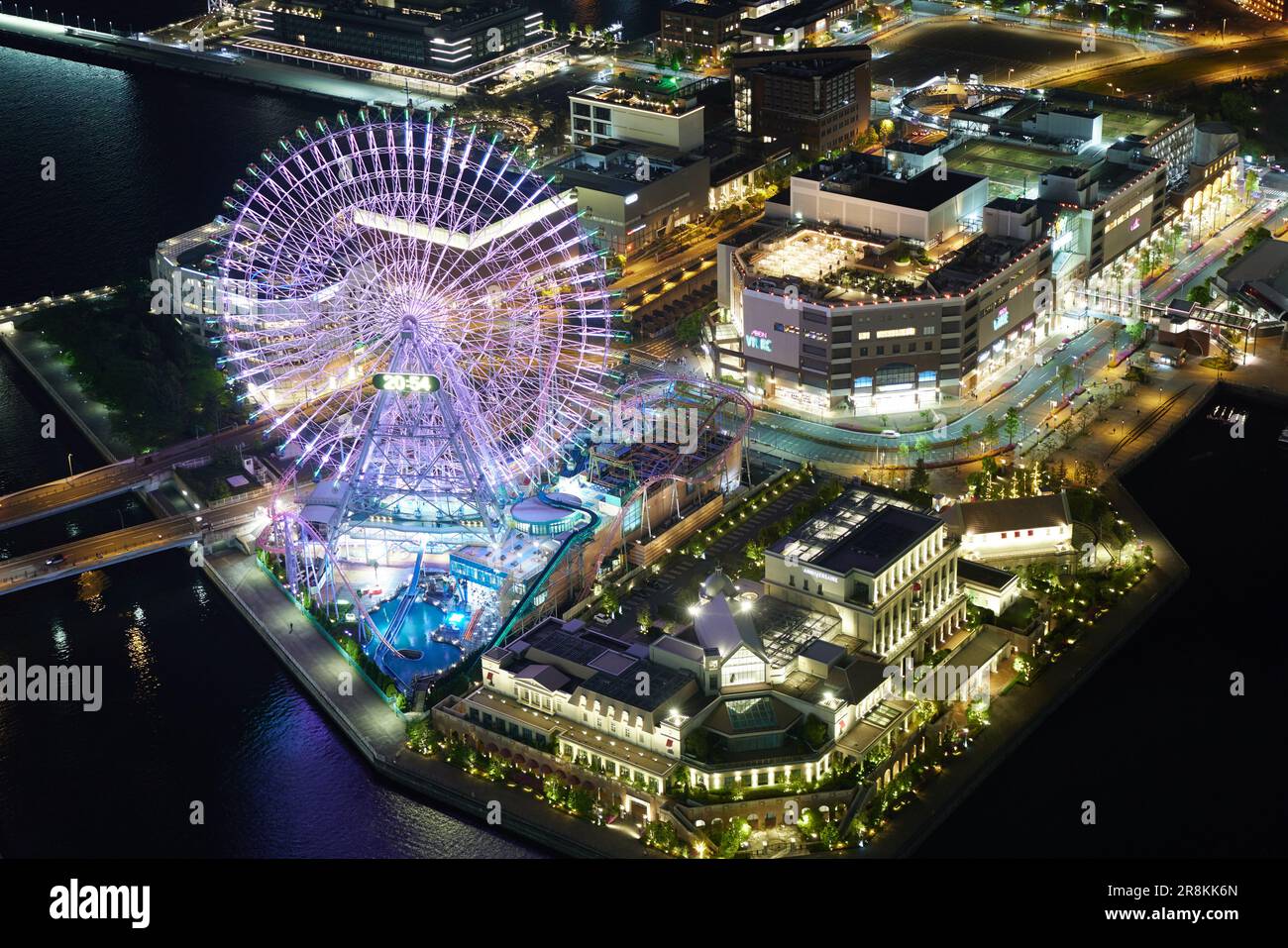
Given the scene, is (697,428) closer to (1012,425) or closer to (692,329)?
(692,329)

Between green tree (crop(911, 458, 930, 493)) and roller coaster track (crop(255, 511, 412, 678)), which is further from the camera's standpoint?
green tree (crop(911, 458, 930, 493))

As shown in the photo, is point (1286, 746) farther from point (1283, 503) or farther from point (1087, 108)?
point (1087, 108)

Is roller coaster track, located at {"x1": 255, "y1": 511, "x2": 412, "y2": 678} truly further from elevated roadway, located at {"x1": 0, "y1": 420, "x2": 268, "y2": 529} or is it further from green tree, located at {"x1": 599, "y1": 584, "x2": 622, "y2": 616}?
elevated roadway, located at {"x1": 0, "y1": 420, "x2": 268, "y2": 529}

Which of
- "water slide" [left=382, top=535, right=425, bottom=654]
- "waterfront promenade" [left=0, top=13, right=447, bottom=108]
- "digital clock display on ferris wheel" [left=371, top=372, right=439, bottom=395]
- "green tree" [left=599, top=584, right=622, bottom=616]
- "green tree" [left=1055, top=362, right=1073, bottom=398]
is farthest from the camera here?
"waterfront promenade" [left=0, top=13, right=447, bottom=108]

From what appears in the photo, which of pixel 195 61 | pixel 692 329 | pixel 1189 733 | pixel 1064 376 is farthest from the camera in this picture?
pixel 195 61

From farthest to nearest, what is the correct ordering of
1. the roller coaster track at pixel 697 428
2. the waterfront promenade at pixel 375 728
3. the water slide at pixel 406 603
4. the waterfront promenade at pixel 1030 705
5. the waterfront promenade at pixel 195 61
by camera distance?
the waterfront promenade at pixel 195 61, the roller coaster track at pixel 697 428, the water slide at pixel 406 603, the waterfront promenade at pixel 1030 705, the waterfront promenade at pixel 375 728

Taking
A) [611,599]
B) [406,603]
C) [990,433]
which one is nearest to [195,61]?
[406,603]

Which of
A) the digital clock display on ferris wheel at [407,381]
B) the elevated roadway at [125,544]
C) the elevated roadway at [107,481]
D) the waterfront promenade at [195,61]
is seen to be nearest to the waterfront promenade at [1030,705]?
the digital clock display on ferris wheel at [407,381]

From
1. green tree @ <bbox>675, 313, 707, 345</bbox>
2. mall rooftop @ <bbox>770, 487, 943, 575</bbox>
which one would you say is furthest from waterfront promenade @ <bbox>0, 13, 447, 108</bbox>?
mall rooftop @ <bbox>770, 487, 943, 575</bbox>

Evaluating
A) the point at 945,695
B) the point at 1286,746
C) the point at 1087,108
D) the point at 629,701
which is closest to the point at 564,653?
the point at 629,701

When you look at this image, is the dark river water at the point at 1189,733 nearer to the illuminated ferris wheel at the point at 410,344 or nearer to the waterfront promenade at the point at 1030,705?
the waterfront promenade at the point at 1030,705

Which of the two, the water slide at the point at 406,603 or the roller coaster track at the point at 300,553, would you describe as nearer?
the water slide at the point at 406,603
